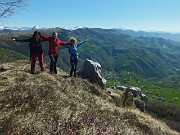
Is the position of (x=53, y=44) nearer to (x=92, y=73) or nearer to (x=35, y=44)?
(x=35, y=44)

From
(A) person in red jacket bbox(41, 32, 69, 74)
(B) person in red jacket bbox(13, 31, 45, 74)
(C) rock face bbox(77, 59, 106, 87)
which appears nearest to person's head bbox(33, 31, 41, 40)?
(B) person in red jacket bbox(13, 31, 45, 74)

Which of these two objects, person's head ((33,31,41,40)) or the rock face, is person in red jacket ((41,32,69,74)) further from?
the rock face

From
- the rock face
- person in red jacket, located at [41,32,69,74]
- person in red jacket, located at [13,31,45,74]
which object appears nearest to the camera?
person in red jacket, located at [13,31,45,74]

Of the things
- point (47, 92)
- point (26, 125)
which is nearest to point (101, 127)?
point (26, 125)

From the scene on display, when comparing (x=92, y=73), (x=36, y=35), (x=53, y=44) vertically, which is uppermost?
(x=36, y=35)

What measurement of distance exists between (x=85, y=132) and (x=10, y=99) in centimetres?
453

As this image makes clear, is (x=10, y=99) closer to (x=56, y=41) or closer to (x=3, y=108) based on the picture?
(x=3, y=108)

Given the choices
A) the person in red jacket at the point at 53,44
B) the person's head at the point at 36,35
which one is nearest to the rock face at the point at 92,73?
the person in red jacket at the point at 53,44

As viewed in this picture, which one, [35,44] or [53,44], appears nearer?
[35,44]

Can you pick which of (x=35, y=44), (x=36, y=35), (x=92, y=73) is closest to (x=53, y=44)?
(x=35, y=44)

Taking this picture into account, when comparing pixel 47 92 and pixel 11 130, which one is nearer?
pixel 11 130

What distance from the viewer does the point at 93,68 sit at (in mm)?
33031

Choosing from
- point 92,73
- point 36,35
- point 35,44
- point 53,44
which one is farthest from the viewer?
point 92,73

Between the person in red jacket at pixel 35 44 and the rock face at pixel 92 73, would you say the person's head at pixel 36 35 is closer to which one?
the person in red jacket at pixel 35 44
